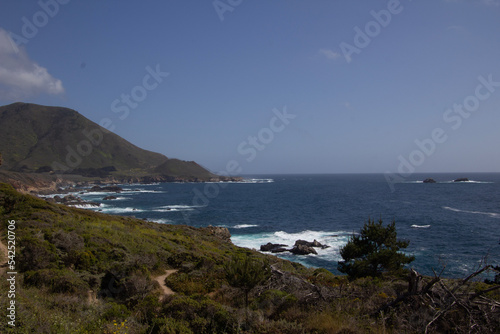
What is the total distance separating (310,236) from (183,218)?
25705mm

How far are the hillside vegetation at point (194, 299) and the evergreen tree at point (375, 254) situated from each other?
7567 mm

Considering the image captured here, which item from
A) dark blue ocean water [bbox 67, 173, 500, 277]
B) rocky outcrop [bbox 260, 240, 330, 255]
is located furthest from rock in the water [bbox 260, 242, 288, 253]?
dark blue ocean water [bbox 67, 173, 500, 277]

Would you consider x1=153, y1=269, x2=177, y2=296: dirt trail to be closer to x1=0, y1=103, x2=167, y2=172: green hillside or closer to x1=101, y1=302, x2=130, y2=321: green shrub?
x1=101, y1=302, x2=130, y2=321: green shrub

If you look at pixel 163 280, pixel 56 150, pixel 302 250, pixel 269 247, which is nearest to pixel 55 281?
pixel 163 280

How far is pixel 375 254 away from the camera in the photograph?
18.7 meters

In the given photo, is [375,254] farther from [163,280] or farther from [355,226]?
[355,226]

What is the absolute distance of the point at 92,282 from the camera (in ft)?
40.9

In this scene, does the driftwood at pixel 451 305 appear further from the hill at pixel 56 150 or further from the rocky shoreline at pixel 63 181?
the hill at pixel 56 150

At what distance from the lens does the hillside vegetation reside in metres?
6.63

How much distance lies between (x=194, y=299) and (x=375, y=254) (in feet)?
44.2

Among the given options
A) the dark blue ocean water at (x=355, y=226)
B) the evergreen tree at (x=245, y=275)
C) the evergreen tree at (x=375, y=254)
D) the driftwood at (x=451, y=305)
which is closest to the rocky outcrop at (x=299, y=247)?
the dark blue ocean water at (x=355, y=226)

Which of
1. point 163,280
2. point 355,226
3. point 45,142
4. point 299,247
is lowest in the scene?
point 299,247

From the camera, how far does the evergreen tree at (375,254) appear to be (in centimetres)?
1858

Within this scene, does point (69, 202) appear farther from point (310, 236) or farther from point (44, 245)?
point (44, 245)
